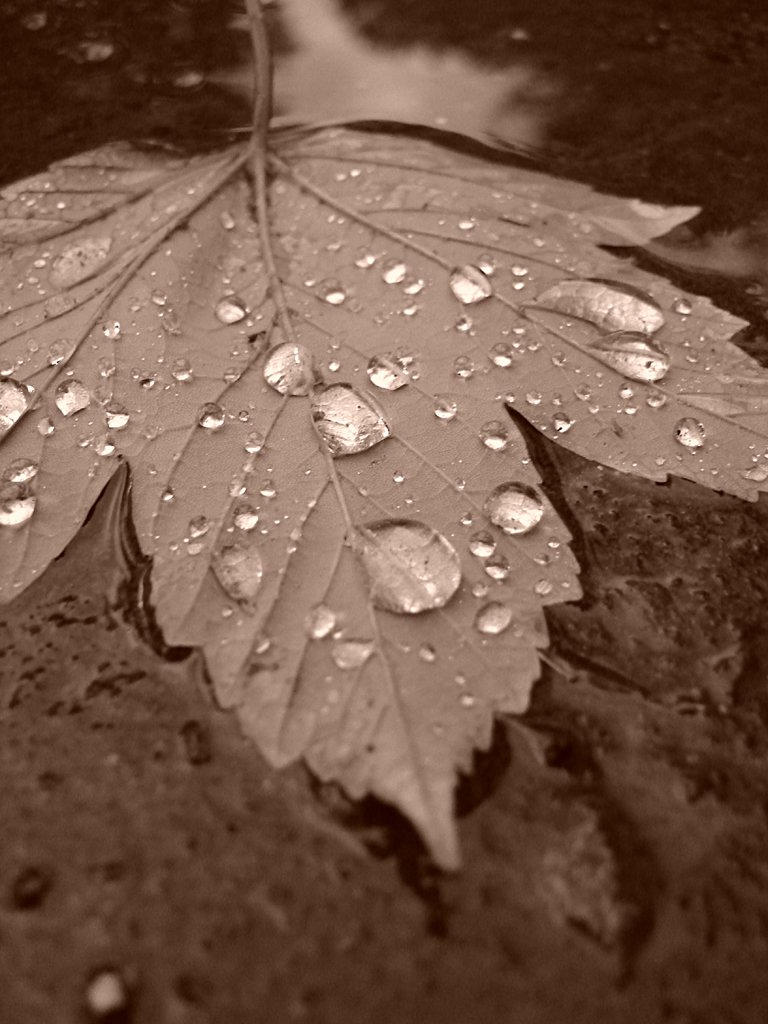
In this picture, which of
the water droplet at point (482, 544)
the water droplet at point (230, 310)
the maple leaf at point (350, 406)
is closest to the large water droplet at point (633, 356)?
the maple leaf at point (350, 406)

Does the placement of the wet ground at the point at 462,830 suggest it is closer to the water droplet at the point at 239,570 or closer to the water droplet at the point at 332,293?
the water droplet at the point at 239,570

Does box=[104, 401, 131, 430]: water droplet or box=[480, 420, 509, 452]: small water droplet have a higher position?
box=[480, 420, 509, 452]: small water droplet

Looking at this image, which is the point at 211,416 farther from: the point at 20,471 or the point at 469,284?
the point at 469,284

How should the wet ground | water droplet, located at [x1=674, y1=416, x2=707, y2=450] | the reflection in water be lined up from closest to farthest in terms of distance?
the wet ground < water droplet, located at [x1=674, y1=416, x2=707, y2=450] < the reflection in water

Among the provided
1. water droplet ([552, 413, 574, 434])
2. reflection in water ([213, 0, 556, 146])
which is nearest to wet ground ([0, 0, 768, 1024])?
water droplet ([552, 413, 574, 434])

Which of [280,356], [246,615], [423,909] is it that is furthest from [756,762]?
[280,356]

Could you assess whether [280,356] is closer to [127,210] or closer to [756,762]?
[127,210]

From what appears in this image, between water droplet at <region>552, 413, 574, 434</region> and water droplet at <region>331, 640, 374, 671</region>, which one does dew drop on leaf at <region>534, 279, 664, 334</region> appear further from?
water droplet at <region>331, 640, 374, 671</region>
